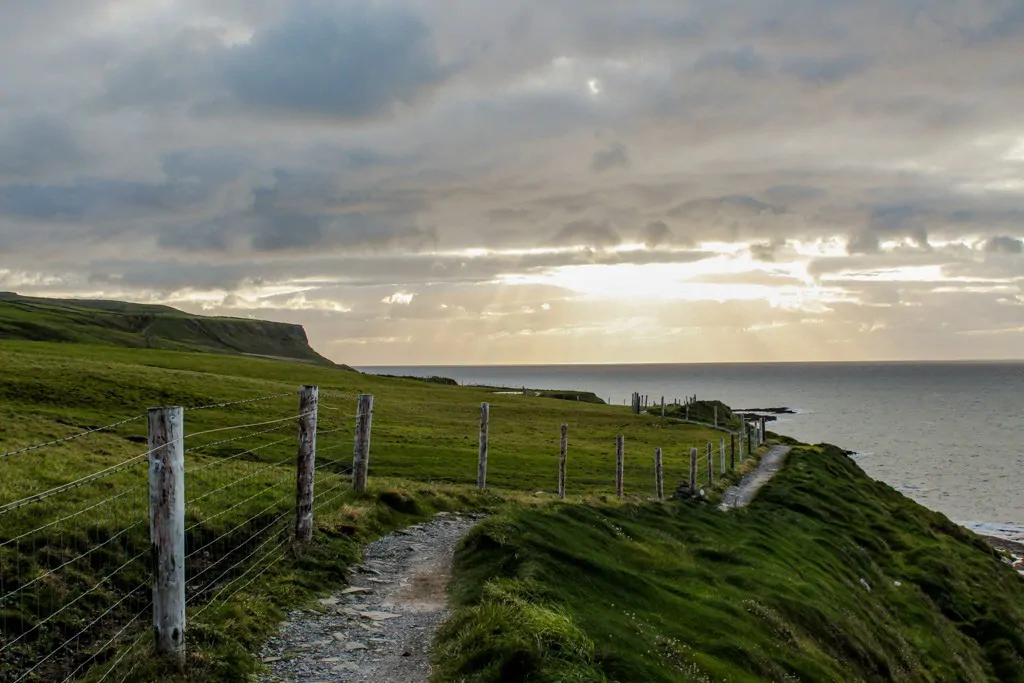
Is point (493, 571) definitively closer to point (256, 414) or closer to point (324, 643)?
point (324, 643)

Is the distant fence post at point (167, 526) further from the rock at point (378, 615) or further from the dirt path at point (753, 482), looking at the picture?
the dirt path at point (753, 482)

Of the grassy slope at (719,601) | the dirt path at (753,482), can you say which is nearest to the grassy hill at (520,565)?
the grassy slope at (719,601)

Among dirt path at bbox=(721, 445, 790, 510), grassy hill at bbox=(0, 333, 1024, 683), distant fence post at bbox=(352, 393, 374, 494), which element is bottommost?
dirt path at bbox=(721, 445, 790, 510)

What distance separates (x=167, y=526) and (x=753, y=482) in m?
42.4

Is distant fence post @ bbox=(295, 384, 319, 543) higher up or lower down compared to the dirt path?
higher up

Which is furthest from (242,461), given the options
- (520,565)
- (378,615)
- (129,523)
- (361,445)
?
(378,615)

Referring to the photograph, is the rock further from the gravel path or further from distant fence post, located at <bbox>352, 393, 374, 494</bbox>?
distant fence post, located at <bbox>352, 393, 374, 494</bbox>

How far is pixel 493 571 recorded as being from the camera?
1590 cm

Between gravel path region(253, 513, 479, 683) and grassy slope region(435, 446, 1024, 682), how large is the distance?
54 centimetres

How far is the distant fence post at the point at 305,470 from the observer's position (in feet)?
54.7

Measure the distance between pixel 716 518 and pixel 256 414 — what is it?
32.9 metres

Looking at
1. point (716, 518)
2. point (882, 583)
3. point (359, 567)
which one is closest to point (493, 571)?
point (359, 567)

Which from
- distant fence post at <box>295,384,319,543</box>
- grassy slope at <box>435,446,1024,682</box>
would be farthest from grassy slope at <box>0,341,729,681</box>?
grassy slope at <box>435,446,1024,682</box>

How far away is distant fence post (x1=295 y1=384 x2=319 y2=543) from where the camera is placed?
16672 millimetres
